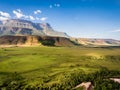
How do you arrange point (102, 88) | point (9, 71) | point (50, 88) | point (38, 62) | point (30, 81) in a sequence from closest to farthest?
point (102, 88), point (50, 88), point (30, 81), point (9, 71), point (38, 62)

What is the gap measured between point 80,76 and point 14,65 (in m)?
66.0

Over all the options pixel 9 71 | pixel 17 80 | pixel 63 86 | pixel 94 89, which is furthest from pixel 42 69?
pixel 94 89

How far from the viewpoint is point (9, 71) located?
15362cm

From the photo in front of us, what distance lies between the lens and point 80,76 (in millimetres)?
130500

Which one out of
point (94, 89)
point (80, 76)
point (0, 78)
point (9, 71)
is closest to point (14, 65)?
point (9, 71)

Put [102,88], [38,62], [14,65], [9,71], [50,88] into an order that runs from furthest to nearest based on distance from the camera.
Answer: [38,62] → [14,65] → [9,71] → [50,88] → [102,88]

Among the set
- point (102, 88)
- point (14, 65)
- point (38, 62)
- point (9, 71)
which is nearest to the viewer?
point (102, 88)

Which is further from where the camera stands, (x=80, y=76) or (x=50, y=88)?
(x=80, y=76)

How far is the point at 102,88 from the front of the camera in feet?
319

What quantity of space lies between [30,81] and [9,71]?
110 ft

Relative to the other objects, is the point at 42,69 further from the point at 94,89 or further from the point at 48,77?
the point at 94,89

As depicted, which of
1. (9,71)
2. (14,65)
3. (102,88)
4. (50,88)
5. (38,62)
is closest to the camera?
(102,88)

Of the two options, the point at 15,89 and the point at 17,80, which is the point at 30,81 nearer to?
the point at 17,80

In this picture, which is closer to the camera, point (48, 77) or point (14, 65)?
point (48, 77)
